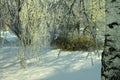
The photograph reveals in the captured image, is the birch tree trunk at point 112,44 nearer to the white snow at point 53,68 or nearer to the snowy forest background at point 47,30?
the snowy forest background at point 47,30

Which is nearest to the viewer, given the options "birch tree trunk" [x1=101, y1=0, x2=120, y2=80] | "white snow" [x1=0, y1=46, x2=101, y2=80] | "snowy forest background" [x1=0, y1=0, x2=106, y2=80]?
"birch tree trunk" [x1=101, y1=0, x2=120, y2=80]

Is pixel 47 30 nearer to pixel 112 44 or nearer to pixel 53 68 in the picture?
pixel 53 68

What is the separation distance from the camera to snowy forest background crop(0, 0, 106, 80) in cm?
457

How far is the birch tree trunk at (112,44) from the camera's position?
9.91 feet

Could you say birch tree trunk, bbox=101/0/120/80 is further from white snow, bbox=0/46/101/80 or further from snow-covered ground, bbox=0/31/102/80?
white snow, bbox=0/46/101/80

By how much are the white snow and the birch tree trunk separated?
20.7ft

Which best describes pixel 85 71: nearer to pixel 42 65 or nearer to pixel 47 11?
pixel 42 65

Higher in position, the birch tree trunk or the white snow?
the birch tree trunk

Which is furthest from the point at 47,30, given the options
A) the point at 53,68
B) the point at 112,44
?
the point at 112,44

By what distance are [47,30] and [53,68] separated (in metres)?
2.96

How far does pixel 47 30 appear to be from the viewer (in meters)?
7.71

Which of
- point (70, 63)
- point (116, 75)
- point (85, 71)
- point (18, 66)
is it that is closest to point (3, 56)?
point (18, 66)

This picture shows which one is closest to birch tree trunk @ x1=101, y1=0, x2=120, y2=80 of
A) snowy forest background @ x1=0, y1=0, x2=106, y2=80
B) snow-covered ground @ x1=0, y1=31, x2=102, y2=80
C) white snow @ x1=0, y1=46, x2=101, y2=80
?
snowy forest background @ x1=0, y1=0, x2=106, y2=80

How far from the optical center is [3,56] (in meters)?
12.4
